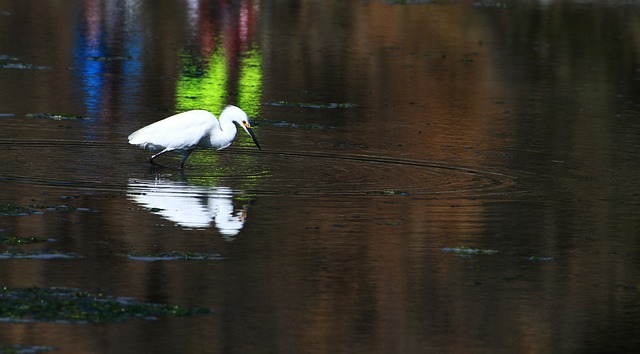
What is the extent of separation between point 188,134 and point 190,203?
2.40 m

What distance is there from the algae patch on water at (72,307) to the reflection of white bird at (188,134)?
605 cm

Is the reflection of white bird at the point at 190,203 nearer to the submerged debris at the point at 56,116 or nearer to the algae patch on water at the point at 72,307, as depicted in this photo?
the algae patch on water at the point at 72,307

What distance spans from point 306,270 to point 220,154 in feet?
21.7

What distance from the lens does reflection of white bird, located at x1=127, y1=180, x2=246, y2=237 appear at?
13.0 meters

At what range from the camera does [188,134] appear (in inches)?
641

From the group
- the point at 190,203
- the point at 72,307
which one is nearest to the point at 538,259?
the point at 190,203

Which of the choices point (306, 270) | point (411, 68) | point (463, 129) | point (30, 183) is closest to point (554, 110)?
point (463, 129)

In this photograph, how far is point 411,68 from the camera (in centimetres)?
2742

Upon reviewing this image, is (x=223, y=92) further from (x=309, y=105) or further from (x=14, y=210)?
(x=14, y=210)

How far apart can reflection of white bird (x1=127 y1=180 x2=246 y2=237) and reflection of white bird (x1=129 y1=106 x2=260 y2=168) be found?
3.25 feet

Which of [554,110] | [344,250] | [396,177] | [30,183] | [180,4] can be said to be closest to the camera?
[344,250]

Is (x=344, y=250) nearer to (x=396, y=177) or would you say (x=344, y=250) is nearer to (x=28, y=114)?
(x=396, y=177)

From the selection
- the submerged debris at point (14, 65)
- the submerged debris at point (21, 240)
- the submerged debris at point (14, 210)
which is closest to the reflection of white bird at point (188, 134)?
the submerged debris at point (14, 210)

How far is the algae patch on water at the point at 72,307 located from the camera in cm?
959
